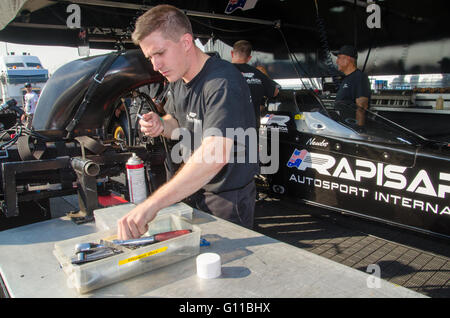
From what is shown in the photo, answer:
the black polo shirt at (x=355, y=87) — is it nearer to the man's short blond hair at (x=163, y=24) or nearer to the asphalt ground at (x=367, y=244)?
the asphalt ground at (x=367, y=244)

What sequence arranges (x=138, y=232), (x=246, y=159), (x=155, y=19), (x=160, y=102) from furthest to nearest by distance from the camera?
(x=160, y=102), (x=246, y=159), (x=155, y=19), (x=138, y=232)

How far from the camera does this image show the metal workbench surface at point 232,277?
84cm

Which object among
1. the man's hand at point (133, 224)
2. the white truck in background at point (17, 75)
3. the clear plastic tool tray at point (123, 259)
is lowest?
the clear plastic tool tray at point (123, 259)

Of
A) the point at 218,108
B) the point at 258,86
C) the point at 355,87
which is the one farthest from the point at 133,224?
the point at 355,87

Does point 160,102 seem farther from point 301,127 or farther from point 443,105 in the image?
point 443,105

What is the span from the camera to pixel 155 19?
4.13ft

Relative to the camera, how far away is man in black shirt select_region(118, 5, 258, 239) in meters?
1.10

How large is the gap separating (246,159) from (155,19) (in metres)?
0.70

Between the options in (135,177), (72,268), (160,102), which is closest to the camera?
(72,268)

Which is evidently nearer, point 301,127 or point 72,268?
point 72,268

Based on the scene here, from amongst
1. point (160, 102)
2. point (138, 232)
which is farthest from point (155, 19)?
point (160, 102)

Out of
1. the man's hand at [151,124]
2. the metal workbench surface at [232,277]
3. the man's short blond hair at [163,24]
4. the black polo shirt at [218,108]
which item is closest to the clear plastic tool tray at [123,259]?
the metal workbench surface at [232,277]

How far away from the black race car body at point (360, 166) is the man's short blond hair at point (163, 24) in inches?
74.0

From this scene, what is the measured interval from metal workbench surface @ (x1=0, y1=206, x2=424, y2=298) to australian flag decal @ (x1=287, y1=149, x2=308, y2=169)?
6.45 ft
